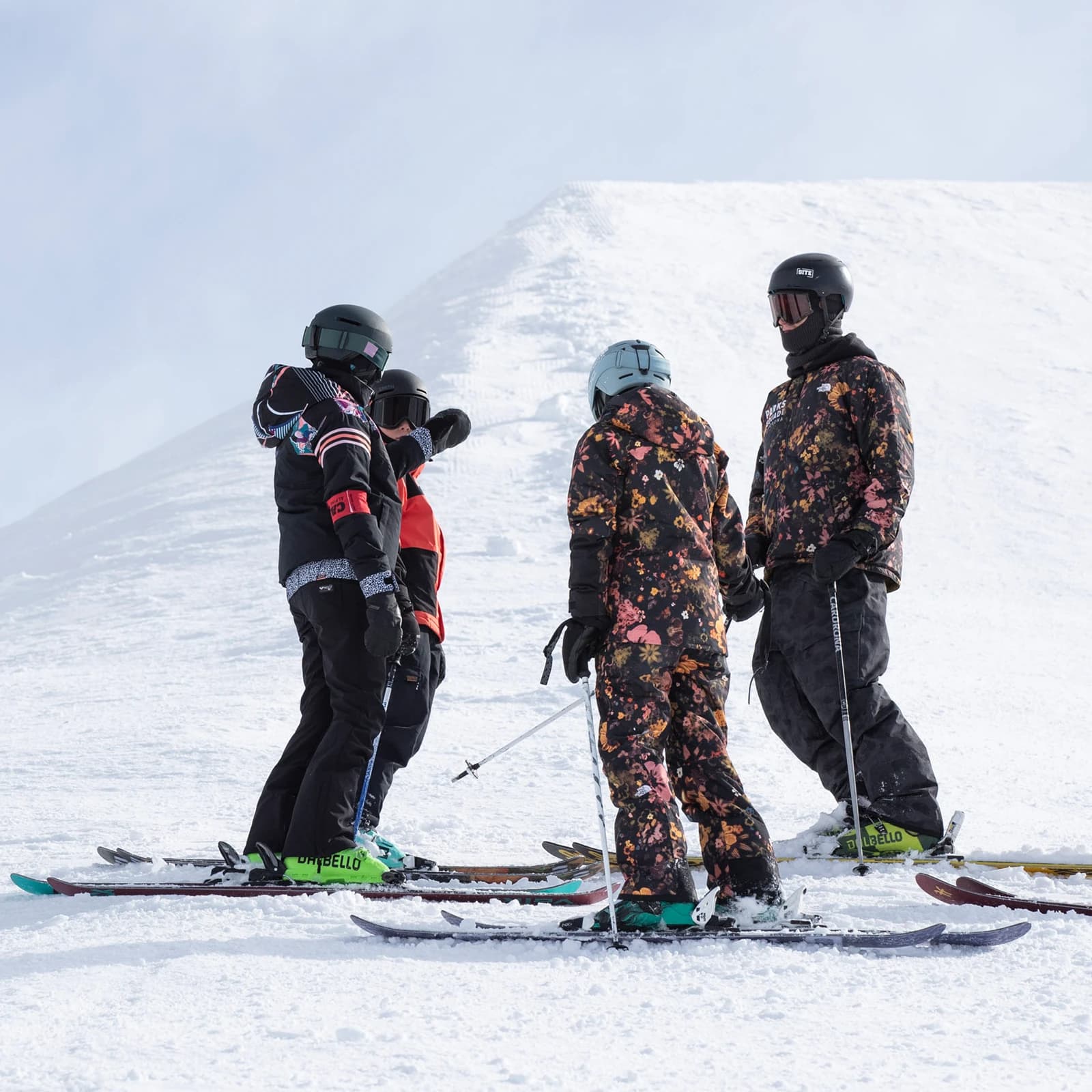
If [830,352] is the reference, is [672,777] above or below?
below

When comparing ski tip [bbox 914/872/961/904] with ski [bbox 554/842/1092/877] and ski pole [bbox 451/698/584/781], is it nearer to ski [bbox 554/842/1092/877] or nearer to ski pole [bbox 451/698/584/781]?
ski [bbox 554/842/1092/877]

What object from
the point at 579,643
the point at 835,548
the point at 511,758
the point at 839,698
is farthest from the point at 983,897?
the point at 511,758

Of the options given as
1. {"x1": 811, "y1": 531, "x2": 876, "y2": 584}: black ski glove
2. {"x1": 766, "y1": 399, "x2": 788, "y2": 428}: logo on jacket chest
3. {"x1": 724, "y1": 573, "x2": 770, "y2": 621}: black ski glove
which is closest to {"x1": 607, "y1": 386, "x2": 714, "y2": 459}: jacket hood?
{"x1": 724, "y1": 573, "x2": 770, "y2": 621}: black ski glove

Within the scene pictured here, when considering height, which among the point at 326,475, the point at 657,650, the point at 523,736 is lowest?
the point at 523,736

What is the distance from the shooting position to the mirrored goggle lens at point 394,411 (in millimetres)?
6137

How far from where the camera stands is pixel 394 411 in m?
6.15

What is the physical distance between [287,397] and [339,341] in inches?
13.2

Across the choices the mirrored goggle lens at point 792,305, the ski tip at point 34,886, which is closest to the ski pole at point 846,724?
the mirrored goggle lens at point 792,305

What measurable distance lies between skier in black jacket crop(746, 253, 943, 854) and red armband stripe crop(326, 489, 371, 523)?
1794 mm

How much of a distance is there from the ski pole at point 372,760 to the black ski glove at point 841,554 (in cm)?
188

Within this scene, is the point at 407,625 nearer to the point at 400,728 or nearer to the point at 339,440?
the point at 400,728

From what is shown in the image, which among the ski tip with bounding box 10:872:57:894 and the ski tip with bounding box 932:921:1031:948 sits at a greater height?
the ski tip with bounding box 932:921:1031:948

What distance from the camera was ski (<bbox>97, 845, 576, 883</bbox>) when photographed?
4.89 m

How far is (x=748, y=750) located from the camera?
31.5 feet
